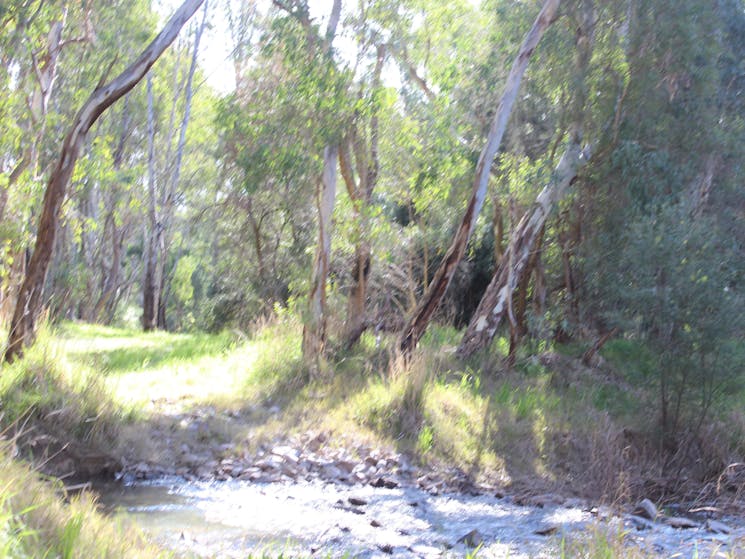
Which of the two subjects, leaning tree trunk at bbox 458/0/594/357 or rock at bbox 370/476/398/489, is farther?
leaning tree trunk at bbox 458/0/594/357

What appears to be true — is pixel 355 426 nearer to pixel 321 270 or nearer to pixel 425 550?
pixel 321 270

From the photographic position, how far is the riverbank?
385 inches

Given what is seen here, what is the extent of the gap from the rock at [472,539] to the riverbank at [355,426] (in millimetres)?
1623

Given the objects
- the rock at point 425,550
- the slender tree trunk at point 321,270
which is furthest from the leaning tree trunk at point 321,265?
the rock at point 425,550

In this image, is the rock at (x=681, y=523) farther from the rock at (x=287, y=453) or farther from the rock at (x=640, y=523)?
the rock at (x=287, y=453)

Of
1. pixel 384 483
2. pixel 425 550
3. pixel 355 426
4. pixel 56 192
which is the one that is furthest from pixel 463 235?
pixel 425 550

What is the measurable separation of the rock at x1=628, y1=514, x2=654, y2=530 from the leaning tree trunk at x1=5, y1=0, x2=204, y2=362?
7653mm

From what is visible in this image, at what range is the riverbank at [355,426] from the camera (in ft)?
32.1

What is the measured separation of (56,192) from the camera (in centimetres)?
1053

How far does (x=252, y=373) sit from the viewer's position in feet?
44.2

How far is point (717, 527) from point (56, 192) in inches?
359

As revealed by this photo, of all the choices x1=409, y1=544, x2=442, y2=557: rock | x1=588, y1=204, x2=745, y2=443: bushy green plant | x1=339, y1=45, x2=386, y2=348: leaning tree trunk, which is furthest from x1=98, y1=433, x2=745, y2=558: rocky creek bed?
x1=339, y1=45, x2=386, y2=348: leaning tree trunk

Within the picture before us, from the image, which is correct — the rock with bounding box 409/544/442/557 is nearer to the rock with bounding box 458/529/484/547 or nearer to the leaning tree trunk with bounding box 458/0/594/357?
the rock with bounding box 458/529/484/547

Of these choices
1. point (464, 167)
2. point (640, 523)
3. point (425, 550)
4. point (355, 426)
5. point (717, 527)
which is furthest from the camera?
point (464, 167)
